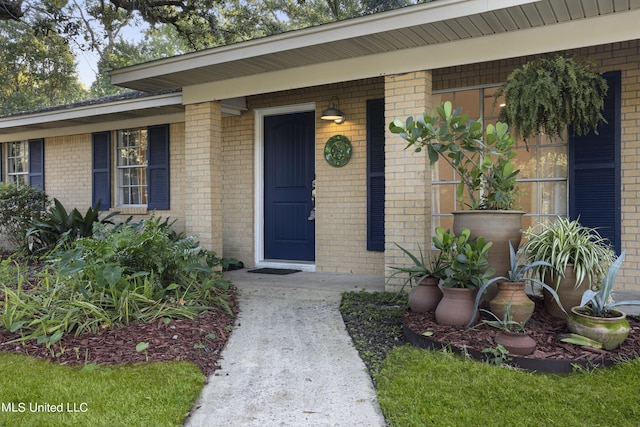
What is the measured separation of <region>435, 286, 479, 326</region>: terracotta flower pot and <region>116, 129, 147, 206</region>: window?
6278mm

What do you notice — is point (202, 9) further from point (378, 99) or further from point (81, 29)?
point (378, 99)

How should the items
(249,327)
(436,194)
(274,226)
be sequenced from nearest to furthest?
(249,327) < (436,194) < (274,226)

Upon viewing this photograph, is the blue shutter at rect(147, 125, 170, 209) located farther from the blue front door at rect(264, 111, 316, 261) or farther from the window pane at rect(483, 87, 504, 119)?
the window pane at rect(483, 87, 504, 119)

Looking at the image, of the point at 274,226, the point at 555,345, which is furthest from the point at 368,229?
the point at 555,345

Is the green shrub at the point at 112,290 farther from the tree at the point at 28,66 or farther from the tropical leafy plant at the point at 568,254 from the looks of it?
the tree at the point at 28,66

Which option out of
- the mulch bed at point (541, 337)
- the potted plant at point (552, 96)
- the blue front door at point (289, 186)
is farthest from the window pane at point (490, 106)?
the mulch bed at point (541, 337)

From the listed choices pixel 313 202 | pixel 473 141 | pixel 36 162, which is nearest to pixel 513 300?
pixel 473 141

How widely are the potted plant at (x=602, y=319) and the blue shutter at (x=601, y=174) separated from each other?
166 centimetres

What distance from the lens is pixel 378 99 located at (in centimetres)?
599

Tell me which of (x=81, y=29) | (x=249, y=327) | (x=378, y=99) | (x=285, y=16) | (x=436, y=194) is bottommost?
(x=249, y=327)

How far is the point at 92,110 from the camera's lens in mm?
7758

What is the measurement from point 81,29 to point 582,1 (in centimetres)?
1184

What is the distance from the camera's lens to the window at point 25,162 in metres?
9.34

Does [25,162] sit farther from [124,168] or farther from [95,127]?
[124,168]
